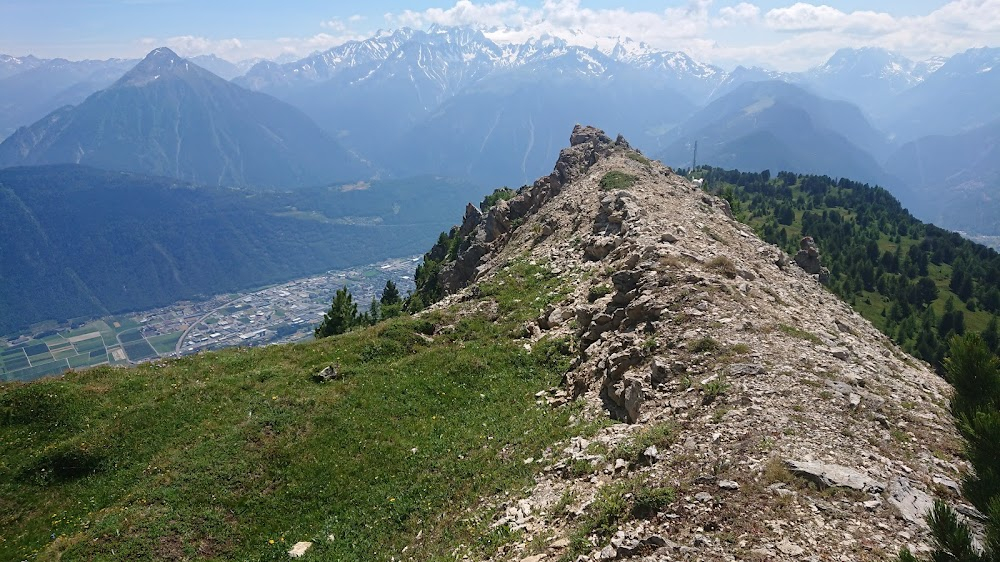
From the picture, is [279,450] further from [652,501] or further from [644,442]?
[652,501]

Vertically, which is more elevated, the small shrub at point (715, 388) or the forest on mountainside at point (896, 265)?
the small shrub at point (715, 388)

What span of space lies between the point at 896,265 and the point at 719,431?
533ft

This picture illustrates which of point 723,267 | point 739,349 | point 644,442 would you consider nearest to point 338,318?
point 723,267

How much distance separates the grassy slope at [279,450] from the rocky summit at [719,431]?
1961 millimetres

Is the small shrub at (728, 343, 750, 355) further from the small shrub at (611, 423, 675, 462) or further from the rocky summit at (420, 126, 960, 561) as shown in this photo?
the small shrub at (611, 423, 675, 462)

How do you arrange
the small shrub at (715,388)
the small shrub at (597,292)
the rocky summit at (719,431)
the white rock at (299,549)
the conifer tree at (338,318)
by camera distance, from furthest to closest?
the conifer tree at (338,318) < the small shrub at (597,292) < the white rock at (299,549) < the small shrub at (715,388) < the rocky summit at (719,431)

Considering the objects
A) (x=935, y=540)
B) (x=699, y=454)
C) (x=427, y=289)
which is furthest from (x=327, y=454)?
(x=427, y=289)

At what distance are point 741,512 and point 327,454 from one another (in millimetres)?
16520

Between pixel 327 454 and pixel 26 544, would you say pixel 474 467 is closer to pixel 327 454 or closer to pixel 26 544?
pixel 327 454

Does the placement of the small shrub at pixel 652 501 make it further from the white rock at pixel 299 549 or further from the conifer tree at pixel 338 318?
the conifer tree at pixel 338 318

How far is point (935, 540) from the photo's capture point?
24.3 feet

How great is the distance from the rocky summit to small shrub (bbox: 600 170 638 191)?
20011 mm

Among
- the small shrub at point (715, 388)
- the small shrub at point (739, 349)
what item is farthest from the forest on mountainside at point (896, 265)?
the small shrub at point (715, 388)

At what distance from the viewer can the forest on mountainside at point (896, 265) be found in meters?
107
